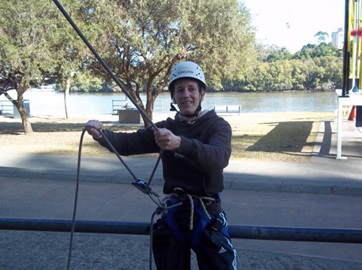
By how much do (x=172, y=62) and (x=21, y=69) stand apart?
5.40 metres

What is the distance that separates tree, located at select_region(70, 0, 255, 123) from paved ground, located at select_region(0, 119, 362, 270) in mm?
6205

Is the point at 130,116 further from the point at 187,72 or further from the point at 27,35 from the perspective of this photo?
the point at 187,72

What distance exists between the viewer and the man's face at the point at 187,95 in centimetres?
242

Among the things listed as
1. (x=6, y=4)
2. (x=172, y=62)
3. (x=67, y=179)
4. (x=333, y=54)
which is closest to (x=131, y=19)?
(x=172, y=62)

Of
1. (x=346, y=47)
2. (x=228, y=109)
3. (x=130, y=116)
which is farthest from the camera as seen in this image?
(x=228, y=109)

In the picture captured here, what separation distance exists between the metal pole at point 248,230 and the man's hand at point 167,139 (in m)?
0.81

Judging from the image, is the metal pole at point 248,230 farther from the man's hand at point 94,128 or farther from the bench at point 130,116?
the bench at point 130,116

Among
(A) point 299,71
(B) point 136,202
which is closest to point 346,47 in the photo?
(B) point 136,202

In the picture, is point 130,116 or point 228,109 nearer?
point 130,116

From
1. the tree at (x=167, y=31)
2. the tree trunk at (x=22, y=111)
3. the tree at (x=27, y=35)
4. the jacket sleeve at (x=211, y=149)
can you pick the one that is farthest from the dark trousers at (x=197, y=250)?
the tree trunk at (x=22, y=111)

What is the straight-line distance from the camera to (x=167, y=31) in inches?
628

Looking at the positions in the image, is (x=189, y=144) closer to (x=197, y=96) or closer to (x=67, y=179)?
(x=197, y=96)

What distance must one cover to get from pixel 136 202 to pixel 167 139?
198 inches

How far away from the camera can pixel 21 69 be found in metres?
14.7
